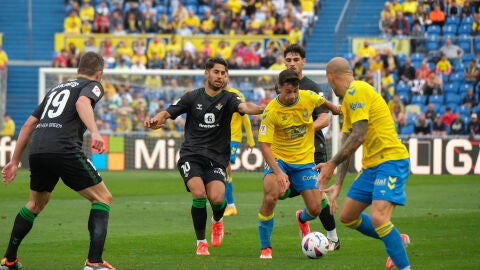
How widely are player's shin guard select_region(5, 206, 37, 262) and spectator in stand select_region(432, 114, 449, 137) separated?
2139 centimetres

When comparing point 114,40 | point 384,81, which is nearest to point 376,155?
point 384,81

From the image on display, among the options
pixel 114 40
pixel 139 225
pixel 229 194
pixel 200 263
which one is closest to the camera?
pixel 200 263

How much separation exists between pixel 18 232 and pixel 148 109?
2009 centimetres

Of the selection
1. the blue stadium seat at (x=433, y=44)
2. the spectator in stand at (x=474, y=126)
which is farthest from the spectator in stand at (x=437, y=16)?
the spectator in stand at (x=474, y=126)

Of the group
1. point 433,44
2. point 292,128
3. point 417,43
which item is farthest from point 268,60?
point 292,128

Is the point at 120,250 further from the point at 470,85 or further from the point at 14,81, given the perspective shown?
the point at 14,81

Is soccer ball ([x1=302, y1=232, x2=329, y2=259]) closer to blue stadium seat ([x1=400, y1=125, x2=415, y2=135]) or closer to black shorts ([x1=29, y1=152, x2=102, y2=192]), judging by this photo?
black shorts ([x1=29, y1=152, x2=102, y2=192])

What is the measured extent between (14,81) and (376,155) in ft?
94.9

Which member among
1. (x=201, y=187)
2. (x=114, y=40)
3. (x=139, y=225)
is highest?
(x=114, y=40)

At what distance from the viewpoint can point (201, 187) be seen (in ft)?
40.3

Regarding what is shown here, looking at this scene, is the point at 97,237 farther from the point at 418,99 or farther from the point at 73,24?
the point at 73,24

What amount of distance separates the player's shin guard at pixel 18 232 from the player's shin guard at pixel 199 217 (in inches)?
90.8

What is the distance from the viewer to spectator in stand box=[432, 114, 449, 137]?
3045 cm

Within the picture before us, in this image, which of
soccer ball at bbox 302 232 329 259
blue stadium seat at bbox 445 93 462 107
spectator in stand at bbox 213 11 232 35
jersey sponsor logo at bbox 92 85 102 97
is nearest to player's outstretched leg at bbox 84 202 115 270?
jersey sponsor logo at bbox 92 85 102 97
